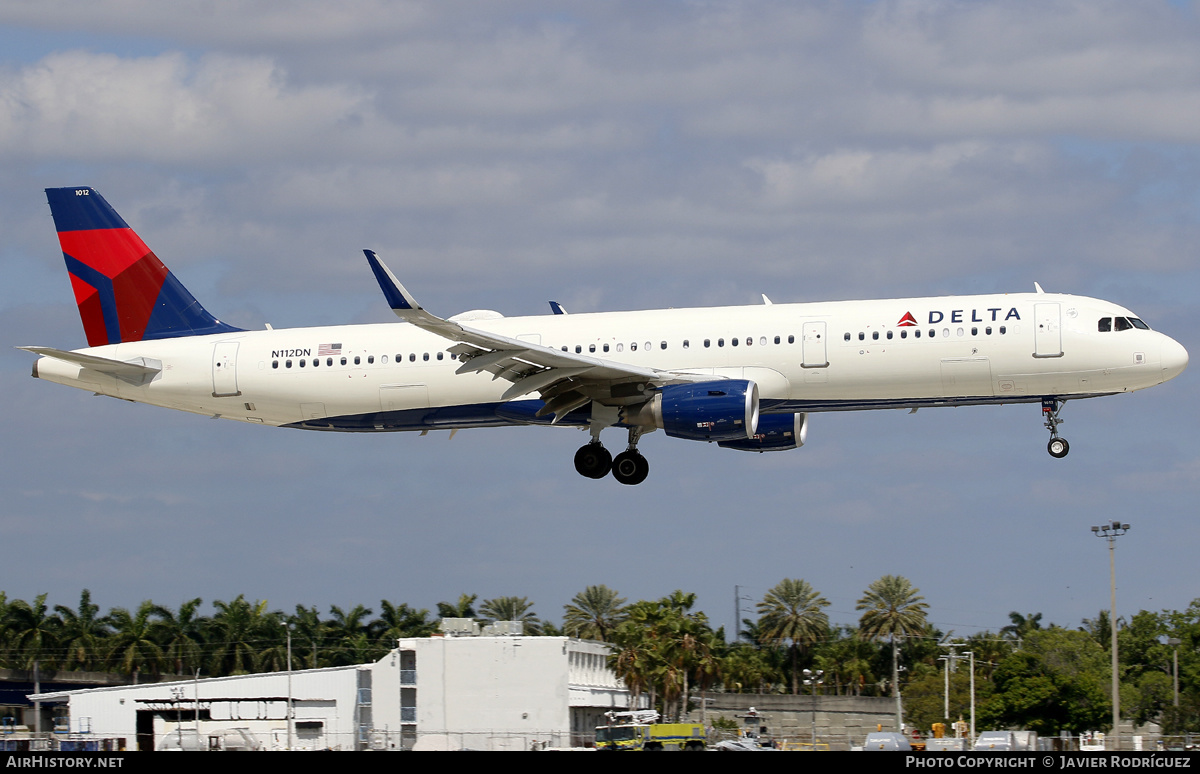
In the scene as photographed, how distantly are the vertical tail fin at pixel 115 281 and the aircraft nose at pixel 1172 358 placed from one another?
27405mm

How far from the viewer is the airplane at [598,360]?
124 ft

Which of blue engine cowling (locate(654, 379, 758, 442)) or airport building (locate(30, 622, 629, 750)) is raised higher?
blue engine cowling (locate(654, 379, 758, 442))

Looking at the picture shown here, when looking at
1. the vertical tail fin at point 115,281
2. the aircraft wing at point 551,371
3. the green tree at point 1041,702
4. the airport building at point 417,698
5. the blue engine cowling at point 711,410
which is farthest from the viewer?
the green tree at point 1041,702

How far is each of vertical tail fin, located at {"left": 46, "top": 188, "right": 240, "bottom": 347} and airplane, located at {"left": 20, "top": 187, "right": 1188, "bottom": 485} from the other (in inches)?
2.0

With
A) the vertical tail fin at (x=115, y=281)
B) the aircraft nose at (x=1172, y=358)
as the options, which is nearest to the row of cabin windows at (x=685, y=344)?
the aircraft nose at (x=1172, y=358)

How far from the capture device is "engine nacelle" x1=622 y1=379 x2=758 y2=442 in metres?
37.7

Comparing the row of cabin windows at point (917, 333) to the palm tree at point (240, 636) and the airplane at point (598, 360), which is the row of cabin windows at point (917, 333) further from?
the palm tree at point (240, 636)

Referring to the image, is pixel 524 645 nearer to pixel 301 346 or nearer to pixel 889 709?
pixel 301 346

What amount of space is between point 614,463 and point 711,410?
17.8ft

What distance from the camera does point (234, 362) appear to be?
4328 centimetres

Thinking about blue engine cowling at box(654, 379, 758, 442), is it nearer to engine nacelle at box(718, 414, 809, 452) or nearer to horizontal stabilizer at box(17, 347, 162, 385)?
engine nacelle at box(718, 414, 809, 452)

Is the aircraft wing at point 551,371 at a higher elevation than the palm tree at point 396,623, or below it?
higher

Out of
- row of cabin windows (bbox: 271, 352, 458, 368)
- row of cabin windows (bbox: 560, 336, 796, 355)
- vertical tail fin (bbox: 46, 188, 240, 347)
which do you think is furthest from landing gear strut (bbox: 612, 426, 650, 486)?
vertical tail fin (bbox: 46, 188, 240, 347)
